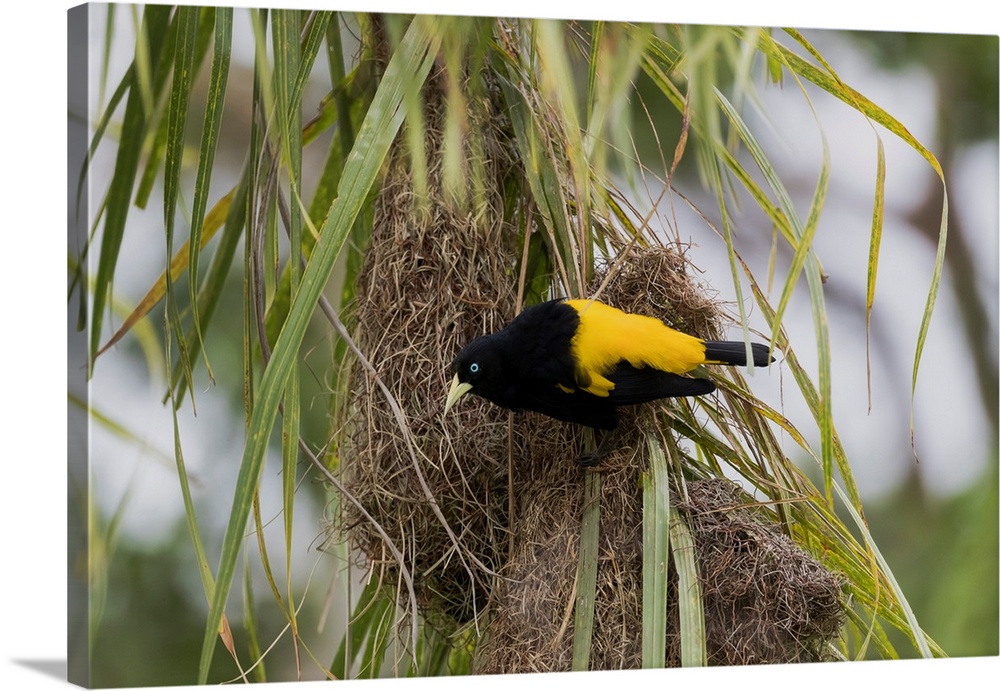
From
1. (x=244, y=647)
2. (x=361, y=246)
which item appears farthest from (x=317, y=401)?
(x=361, y=246)

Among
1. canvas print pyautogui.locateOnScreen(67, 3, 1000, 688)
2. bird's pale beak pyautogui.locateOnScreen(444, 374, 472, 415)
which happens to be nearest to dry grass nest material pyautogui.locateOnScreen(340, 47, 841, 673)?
canvas print pyautogui.locateOnScreen(67, 3, 1000, 688)

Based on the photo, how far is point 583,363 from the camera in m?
3.44

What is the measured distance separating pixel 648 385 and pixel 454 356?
59cm

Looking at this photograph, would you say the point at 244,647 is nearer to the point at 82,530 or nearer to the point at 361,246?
the point at 82,530

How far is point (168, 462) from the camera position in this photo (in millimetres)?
3549

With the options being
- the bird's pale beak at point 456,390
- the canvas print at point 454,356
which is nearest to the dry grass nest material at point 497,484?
the canvas print at point 454,356

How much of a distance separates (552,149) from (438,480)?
3.51 feet

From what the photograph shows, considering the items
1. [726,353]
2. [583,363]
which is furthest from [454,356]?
[726,353]

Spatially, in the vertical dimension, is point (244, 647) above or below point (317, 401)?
below

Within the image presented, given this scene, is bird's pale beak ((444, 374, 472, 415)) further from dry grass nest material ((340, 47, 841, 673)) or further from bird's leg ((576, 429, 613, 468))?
bird's leg ((576, 429, 613, 468))

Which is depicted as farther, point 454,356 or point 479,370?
point 454,356

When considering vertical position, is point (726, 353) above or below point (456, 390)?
above

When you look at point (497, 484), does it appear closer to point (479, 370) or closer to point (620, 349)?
point (479, 370)

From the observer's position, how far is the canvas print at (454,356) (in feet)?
11.0
